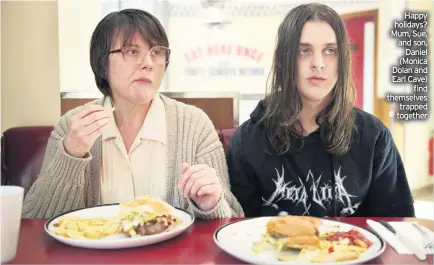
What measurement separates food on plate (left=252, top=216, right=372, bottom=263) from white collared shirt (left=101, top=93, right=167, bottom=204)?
0.61m

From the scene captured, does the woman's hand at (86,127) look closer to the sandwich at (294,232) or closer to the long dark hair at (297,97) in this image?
the sandwich at (294,232)

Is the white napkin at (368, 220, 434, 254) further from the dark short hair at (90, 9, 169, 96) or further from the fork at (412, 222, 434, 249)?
the dark short hair at (90, 9, 169, 96)

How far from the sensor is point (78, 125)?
105 cm

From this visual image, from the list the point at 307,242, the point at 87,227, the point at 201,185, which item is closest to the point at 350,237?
the point at 307,242

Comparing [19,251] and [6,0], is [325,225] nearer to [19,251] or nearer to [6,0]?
[19,251]

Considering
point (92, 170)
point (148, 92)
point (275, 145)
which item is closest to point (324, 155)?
point (275, 145)

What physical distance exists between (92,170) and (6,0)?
4.19 feet

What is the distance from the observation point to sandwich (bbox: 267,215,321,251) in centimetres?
78

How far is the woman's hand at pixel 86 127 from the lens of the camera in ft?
3.43

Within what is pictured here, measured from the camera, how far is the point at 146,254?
80 cm

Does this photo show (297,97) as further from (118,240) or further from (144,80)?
(118,240)

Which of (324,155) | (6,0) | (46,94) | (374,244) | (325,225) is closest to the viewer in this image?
(374,244)

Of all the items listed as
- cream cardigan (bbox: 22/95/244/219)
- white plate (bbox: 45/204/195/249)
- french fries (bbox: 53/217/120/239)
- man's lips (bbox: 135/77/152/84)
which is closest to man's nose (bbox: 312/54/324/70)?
cream cardigan (bbox: 22/95/244/219)

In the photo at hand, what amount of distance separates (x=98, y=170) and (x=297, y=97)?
26.9 inches
